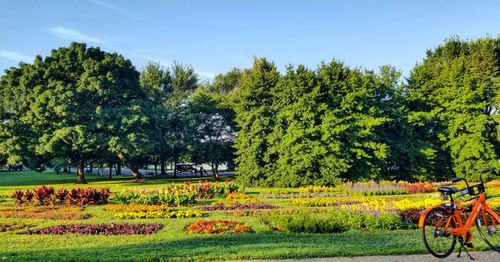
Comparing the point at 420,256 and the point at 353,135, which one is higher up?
the point at 353,135

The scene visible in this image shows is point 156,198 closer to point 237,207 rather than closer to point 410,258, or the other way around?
point 237,207

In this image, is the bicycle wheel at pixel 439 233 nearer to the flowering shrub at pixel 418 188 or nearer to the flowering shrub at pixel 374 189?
the flowering shrub at pixel 374 189

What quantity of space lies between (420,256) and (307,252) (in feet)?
7.08

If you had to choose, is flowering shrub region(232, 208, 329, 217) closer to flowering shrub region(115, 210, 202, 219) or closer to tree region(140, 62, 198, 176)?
flowering shrub region(115, 210, 202, 219)

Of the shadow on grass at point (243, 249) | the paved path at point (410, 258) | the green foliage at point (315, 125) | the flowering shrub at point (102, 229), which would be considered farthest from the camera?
the green foliage at point (315, 125)

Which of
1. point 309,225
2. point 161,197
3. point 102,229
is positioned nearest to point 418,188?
point 161,197

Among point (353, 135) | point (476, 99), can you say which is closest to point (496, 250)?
point (353, 135)

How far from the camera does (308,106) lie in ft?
109

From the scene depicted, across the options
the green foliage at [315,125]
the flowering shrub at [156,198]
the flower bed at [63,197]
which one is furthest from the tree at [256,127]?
the flower bed at [63,197]

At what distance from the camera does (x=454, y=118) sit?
3506cm

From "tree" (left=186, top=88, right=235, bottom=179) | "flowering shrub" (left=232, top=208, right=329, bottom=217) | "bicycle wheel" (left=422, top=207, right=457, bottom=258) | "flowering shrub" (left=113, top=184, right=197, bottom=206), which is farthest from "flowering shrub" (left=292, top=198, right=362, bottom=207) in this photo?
"tree" (left=186, top=88, right=235, bottom=179)

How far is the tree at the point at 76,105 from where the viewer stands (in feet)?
116

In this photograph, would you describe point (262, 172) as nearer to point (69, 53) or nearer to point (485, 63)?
point (69, 53)

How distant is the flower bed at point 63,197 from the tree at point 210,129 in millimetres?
25846
